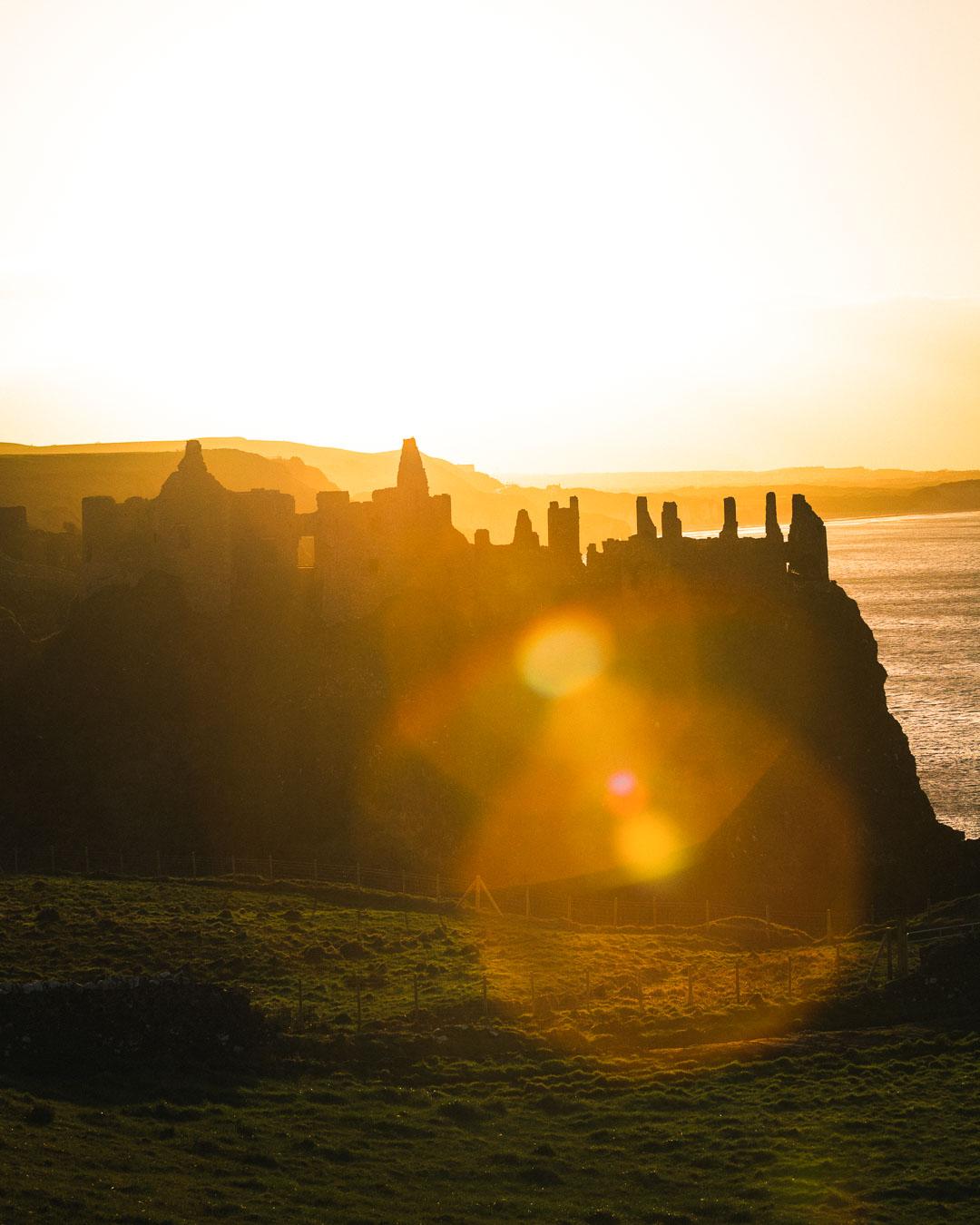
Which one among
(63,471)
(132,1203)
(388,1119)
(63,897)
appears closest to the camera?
(132,1203)

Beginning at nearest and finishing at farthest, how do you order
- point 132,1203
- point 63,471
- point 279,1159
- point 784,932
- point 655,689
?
point 132,1203, point 279,1159, point 784,932, point 655,689, point 63,471

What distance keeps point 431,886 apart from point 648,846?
9.19 m

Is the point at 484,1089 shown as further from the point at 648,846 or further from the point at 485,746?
the point at 485,746

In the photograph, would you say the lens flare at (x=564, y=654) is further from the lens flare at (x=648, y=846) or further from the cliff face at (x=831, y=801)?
the cliff face at (x=831, y=801)

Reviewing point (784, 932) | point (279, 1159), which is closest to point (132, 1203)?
point (279, 1159)

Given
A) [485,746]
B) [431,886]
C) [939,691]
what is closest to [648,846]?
[485,746]

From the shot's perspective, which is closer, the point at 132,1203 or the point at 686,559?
the point at 132,1203

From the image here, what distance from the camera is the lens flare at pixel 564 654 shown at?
61.7 metres

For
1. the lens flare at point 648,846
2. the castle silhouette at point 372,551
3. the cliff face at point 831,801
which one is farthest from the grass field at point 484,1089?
the castle silhouette at point 372,551

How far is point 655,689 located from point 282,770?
50.9 ft

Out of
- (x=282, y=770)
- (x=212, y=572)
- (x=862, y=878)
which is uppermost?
(x=212, y=572)

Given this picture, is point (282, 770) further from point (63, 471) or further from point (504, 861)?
point (63, 471)

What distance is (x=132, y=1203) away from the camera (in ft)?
81.5

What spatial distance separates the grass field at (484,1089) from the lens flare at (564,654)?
51.1 feet
